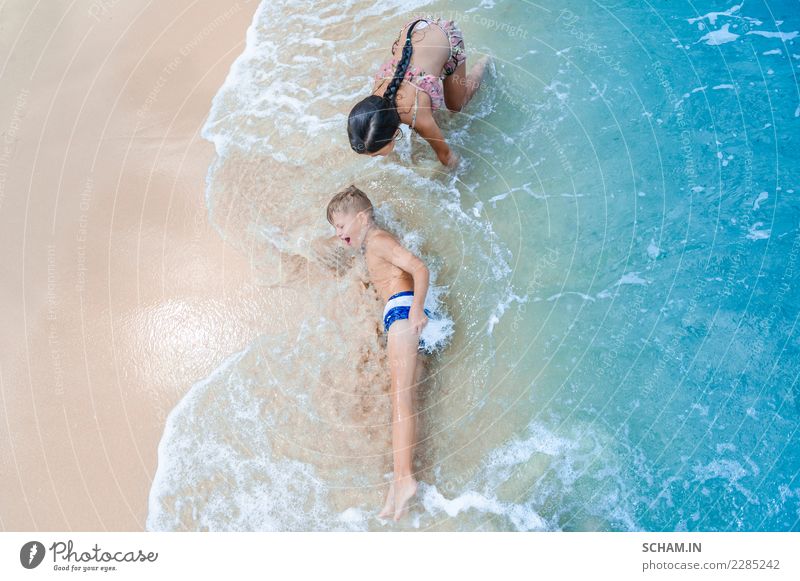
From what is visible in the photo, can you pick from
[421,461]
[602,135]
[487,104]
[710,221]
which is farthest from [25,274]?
[710,221]

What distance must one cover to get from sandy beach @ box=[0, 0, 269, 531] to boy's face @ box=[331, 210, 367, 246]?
667 mm

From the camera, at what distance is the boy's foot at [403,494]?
2.82 m

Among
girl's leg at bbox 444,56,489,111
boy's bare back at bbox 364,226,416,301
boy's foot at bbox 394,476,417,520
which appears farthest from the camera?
girl's leg at bbox 444,56,489,111

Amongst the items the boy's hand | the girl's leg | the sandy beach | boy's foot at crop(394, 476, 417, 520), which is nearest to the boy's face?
the boy's hand

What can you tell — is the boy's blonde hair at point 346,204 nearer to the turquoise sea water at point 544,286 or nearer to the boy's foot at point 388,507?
the turquoise sea water at point 544,286

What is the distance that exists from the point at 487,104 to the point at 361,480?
247 centimetres

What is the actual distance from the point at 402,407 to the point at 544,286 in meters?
1.10

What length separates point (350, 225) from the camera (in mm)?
3104

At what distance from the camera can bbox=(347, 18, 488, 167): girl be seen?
9.37ft

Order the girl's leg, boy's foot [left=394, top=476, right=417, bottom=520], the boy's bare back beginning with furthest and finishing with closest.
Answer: the girl's leg
the boy's bare back
boy's foot [left=394, top=476, right=417, bottom=520]

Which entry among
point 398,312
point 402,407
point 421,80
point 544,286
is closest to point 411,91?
point 421,80

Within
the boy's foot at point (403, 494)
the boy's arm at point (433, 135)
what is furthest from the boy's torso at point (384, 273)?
the boy's foot at point (403, 494)

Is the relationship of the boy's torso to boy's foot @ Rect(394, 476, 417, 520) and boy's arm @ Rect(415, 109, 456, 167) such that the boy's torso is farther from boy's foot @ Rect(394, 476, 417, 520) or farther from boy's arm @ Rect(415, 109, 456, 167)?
boy's foot @ Rect(394, 476, 417, 520)

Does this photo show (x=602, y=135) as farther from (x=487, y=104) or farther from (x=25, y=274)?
(x=25, y=274)
